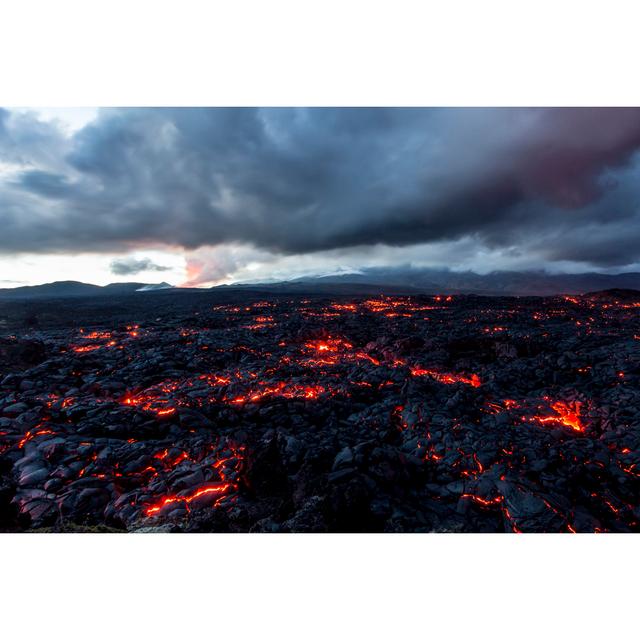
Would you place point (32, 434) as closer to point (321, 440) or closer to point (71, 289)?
point (321, 440)

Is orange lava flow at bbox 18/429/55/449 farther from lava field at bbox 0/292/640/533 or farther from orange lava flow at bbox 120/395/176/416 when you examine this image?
orange lava flow at bbox 120/395/176/416

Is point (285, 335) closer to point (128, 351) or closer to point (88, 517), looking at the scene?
point (128, 351)

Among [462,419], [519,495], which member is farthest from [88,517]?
[462,419]

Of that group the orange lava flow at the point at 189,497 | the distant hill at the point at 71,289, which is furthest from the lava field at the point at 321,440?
the distant hill at the point at 71,289

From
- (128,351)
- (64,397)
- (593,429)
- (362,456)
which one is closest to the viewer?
(362,456)

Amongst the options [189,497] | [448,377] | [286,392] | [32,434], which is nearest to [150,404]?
[32,434]

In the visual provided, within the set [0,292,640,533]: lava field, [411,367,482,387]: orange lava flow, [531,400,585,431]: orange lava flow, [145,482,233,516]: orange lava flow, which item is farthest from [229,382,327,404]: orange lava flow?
[531,400,585,431]: orange lava flow
